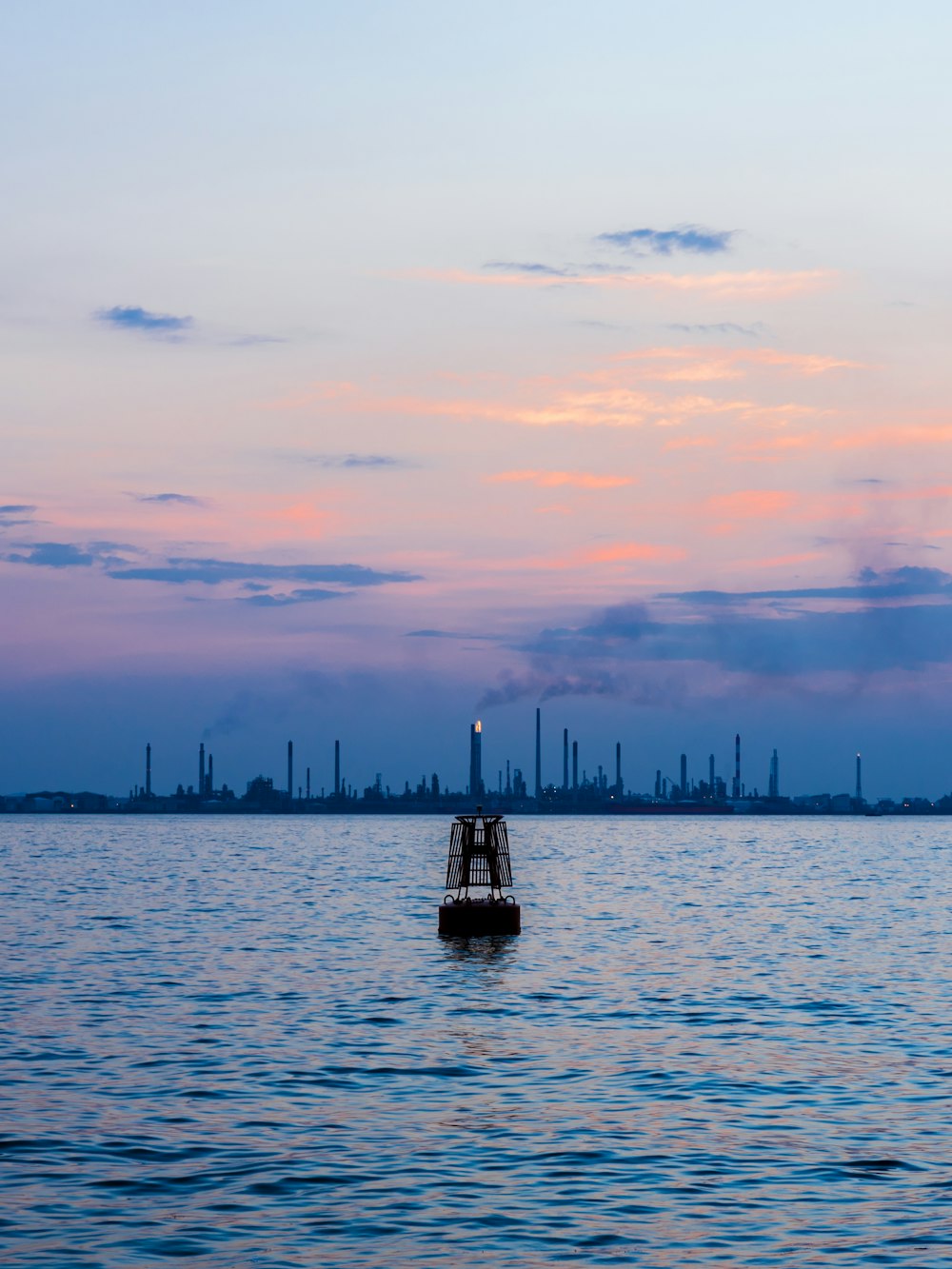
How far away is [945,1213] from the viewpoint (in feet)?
65.7

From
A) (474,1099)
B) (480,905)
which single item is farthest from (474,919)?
(474,1099)

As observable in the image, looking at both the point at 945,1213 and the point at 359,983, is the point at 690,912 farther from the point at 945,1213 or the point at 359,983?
the point at 945,1213

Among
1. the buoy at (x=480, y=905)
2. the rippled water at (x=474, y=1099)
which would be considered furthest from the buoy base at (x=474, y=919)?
the rippled water at (x=474, y=1099)

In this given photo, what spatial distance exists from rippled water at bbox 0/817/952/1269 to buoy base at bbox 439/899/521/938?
95 centimetres

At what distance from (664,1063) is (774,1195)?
10.2 metres

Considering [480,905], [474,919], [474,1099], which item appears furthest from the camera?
[480,905]

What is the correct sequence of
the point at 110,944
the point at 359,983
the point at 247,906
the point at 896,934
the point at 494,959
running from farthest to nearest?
the point at 247,906 < the point at 896,934 < the point at 110,944 < the point at 494,959 < the point at 359,983

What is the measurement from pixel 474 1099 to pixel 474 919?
2902cm

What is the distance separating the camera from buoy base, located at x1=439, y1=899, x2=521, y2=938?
56.4m

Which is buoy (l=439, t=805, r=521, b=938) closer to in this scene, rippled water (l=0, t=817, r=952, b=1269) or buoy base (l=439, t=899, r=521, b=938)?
buoy base (l=439, t=899, r=521, b=938)

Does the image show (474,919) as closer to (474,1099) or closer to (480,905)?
(480,905)

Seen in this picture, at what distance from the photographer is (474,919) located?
56.6 m

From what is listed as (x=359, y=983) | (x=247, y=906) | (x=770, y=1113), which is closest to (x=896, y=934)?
(x=359, y=983)

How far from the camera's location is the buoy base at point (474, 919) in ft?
185
